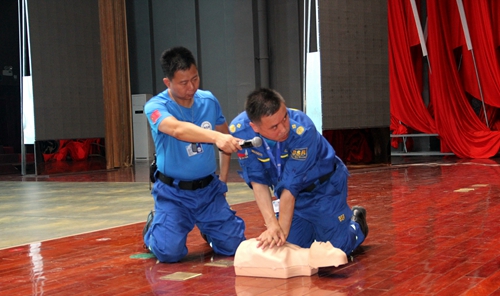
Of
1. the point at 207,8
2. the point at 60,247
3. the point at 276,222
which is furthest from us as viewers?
the point at 207,8

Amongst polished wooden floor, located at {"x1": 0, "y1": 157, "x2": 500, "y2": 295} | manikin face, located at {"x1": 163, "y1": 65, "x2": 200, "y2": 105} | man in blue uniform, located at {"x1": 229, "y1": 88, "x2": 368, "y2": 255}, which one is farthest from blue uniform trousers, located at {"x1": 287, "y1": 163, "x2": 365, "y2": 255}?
manikin face, located at {"x1": 163, "y1": 65, "x2": 200, "y2": 105}

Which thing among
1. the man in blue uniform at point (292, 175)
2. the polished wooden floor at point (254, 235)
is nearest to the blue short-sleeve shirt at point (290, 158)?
the man in blue uniform at point (292, 175)

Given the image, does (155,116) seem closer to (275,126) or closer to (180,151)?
(180,151)

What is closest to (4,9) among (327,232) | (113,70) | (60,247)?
(113,70)

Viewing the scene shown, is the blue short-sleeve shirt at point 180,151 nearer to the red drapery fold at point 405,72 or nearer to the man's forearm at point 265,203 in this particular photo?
the man's forearm at point 265,203

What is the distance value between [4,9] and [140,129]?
390 centimetres

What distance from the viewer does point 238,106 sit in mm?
12562

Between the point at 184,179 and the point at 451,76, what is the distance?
314 inches

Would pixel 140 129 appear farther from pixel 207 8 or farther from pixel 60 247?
pixel 60 247

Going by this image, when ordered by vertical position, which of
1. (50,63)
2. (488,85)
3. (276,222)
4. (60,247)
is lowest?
(60,247)

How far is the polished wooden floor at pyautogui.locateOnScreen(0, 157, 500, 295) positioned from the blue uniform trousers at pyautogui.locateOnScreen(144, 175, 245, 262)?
10 cm

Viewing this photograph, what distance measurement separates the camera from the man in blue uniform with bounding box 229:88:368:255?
2.60 m

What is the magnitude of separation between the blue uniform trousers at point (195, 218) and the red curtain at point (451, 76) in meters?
7.33

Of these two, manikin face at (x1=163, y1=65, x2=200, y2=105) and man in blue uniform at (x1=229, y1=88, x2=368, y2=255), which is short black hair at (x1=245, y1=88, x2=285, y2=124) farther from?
manikin face at (x1=163, y1=65, x2=200, y2=105)
